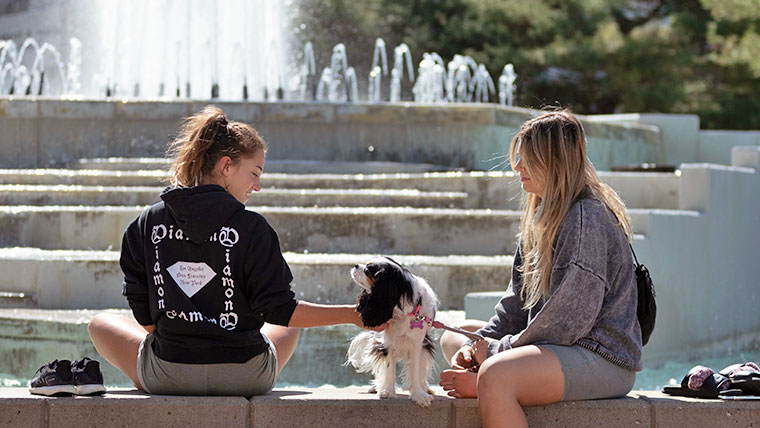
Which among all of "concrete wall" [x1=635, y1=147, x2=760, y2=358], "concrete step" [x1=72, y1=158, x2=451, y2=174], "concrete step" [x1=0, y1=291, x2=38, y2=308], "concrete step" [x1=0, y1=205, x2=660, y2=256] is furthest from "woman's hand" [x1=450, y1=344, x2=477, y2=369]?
"concrete step" [x1=72, y1=158, x2=451, y2=174]

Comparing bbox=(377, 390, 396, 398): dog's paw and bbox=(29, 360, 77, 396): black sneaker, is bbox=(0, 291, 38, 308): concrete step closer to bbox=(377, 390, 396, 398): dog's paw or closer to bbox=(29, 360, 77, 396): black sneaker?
bbox=(29, 360, 77, 396): black sneaker

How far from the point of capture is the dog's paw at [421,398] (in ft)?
11.7

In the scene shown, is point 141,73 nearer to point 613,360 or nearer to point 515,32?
point 515,32

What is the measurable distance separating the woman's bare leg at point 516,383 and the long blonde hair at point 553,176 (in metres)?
0.30

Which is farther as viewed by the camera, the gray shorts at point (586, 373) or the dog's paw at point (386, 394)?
the dog's paw at point (386, 394)

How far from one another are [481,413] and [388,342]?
405 mm

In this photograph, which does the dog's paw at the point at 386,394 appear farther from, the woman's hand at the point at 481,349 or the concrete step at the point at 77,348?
the concrete step at the point at 77,348

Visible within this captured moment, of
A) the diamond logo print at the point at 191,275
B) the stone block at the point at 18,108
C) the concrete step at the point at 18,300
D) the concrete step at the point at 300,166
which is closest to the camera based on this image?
the diamond logo print at the point at 191,275

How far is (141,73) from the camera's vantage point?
1933cm

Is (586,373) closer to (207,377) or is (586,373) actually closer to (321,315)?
(321,315)

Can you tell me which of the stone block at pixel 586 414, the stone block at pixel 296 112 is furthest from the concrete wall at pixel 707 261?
the stone block at pixel 296 112

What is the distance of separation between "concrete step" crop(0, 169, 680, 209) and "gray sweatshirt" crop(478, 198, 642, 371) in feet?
15.9

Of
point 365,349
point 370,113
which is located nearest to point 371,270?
point 365,349

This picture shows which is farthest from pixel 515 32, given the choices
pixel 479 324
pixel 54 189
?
pixel 479 324
